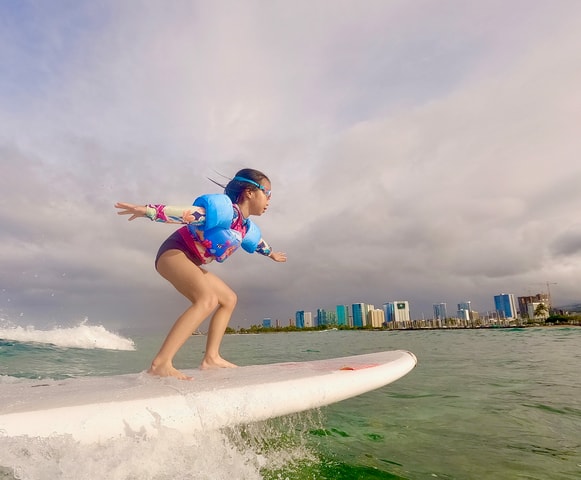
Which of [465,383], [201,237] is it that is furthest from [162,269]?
[465,383]

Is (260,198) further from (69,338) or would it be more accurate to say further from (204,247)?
(69,338)

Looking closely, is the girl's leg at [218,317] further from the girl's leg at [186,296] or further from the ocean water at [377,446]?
the ocean water at [377,446]

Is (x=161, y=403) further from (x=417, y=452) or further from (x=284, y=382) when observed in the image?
(x=417, y=452)

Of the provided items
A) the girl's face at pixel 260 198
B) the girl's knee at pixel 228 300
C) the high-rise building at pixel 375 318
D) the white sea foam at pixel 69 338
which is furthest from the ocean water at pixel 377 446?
the high-rise building at pixel 375 318

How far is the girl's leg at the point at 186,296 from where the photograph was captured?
2887 millimetres

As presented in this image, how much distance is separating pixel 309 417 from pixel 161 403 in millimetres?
1471

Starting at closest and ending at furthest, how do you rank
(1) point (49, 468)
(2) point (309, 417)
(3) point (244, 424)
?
1. (1) point (49, 468)
2. (3) point (244, 424)
3. (2) point (309, 417)

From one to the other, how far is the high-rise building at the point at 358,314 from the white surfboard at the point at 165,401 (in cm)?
13888

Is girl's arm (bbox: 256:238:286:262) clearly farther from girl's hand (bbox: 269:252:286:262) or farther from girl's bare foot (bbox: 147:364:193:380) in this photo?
girl's bare foot (bbox: 147:364:193:380)

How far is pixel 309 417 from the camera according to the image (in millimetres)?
3084

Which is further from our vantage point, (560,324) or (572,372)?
(560,324)

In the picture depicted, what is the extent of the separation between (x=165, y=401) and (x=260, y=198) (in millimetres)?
2055

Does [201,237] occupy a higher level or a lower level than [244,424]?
higher

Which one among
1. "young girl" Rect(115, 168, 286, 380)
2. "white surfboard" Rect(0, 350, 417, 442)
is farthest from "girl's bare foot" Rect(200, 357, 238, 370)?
"white surfboard" Rect(0, 350, 417, 442)
